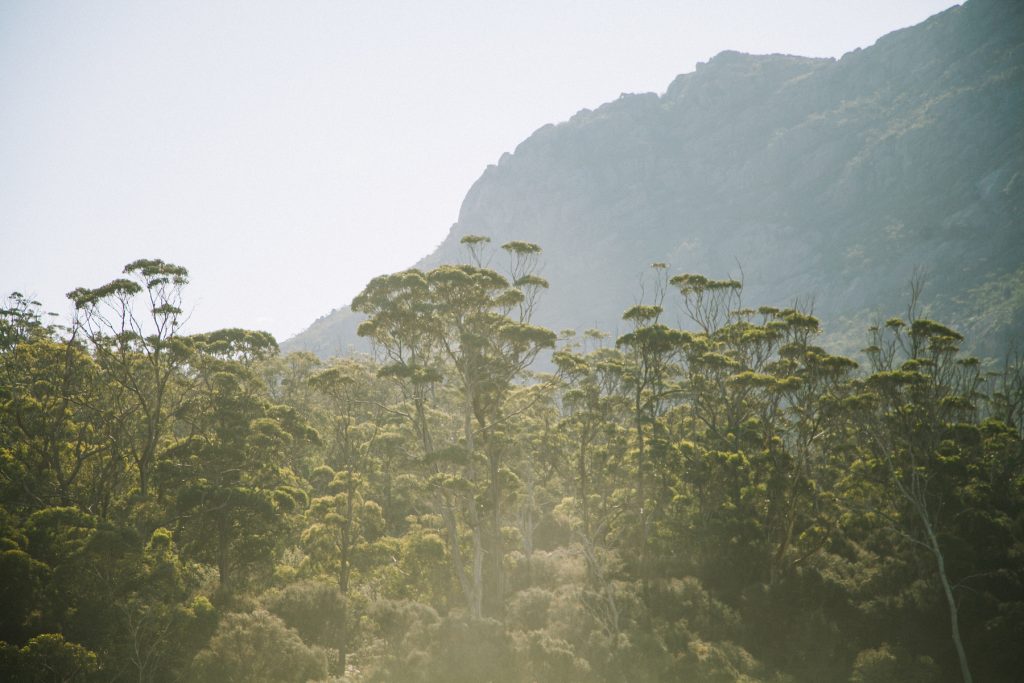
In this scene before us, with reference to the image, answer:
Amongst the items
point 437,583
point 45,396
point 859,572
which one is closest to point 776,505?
point 859,572

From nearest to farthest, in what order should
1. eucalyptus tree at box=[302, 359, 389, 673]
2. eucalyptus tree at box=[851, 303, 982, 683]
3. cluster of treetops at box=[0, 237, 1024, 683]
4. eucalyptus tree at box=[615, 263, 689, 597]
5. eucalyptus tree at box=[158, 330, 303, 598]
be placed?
1. cluster of treetops at box=[0, 237, 1024, 683]
2. eucalyptus tree at box=[158, 330, 303, 598]
3. eucalyptus tree at box=[851, 303, 982, 683]
4. eucalyptus tree at box=[302, 359, 389, 673]
5. eucalyptus tree at box=[615, 263, 689, 597]

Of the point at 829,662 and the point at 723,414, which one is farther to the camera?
the point at 723,414

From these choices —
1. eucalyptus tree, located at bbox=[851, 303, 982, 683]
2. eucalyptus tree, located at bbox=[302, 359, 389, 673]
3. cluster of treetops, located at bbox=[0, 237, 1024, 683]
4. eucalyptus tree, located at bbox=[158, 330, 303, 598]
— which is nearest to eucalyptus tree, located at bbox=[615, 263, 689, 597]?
cluster of treetops, located at bbox=[0, 237, 1024, 683]

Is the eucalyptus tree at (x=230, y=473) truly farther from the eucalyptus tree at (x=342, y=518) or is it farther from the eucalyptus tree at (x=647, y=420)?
the eucalyptus tree at (x=647, y=420)

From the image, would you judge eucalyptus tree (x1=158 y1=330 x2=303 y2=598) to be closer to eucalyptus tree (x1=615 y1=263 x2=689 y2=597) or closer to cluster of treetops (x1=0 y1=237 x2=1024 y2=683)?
cluster of treetops (x1=0 y1=237 x2=1024 y2=683)

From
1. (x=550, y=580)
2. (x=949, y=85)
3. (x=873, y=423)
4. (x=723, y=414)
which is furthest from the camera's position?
(x=949, y=85)

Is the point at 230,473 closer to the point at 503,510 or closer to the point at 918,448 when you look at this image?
the point at 503,510

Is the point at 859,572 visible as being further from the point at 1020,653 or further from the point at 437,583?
the point at 437,583

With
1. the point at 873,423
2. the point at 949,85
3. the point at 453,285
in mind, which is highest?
the point at 949,85

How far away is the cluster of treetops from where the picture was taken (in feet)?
66.0

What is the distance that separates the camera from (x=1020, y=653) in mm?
19578

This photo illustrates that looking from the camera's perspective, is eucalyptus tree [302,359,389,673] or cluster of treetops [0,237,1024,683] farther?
eucalyptus tree [302,359,389,673]

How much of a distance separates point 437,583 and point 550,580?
5636mm

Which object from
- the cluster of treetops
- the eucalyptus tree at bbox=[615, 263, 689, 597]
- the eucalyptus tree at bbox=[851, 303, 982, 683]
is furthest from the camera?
the eucalyptus tree at bbox=[615, 263, 689, 597]
